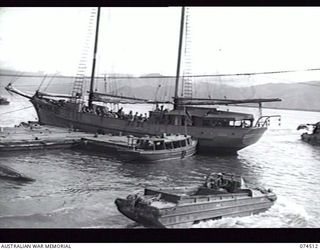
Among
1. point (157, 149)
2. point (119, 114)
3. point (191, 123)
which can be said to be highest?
point (119, 114)

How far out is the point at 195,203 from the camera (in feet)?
34.0

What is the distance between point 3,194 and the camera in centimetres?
1205

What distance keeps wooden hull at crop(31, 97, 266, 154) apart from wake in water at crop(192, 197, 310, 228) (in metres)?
11.2

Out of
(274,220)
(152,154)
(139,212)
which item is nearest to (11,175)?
(139,212)

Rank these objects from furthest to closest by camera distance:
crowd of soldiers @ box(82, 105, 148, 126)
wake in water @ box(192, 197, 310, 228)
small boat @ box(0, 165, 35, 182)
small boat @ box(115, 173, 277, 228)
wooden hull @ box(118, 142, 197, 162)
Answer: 1. crowd of soldiers @ box(82, 105, 148, 126)
2. wooden hull @ box(118, 142, 197, 162)
3. small boat @ box(0, 165, 35, 182)
4. wake in water @ box(192, 197, 310, 228)
5. small boat @ box(115, 173, 277, 228)

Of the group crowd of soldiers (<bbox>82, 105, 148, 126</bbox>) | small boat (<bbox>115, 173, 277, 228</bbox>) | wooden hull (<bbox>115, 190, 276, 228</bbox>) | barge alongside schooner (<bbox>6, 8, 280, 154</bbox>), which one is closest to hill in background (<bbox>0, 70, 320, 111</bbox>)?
barge alongside schooner (<bbox>6, 8, 280, 154</bbox>)

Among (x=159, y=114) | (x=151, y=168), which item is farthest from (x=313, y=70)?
(x=159, y=114)

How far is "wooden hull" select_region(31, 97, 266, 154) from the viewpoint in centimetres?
2412

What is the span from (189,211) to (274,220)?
3024 millimetres

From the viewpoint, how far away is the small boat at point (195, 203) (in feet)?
32.0

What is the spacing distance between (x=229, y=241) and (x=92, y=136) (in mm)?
16067

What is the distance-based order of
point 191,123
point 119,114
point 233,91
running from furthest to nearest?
point 119,114, point 233,91, point 191,123

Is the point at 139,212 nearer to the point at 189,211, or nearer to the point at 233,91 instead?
the point at 189,211

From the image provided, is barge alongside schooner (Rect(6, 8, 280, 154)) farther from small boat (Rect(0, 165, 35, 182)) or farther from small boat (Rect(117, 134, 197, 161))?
small boat (Rect(0, 165, 35, 182))
